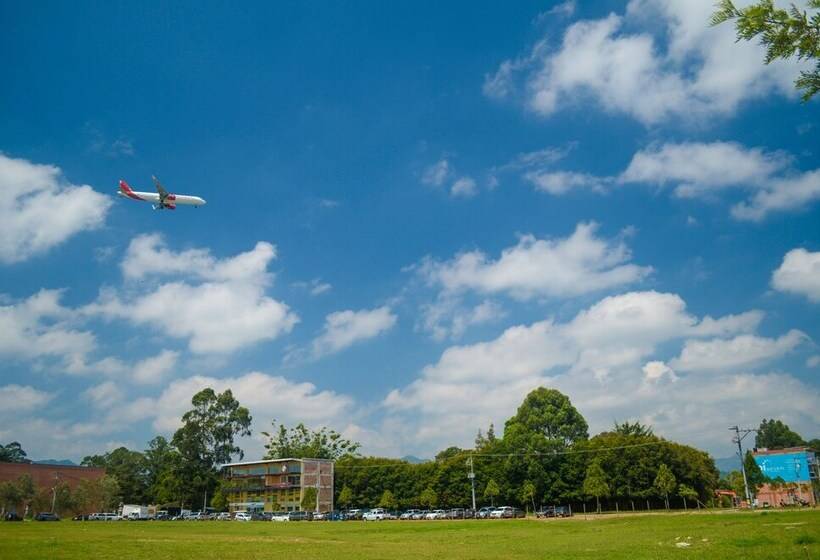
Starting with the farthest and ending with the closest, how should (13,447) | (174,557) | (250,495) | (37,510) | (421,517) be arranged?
1. (13,447)
2. (250,495)
3. (37,510)
4. (421,517)
5. (174,557)

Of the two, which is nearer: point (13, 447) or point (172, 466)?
point (172, 466)

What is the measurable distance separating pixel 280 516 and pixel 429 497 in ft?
89.6

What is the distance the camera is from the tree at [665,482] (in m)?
81.7

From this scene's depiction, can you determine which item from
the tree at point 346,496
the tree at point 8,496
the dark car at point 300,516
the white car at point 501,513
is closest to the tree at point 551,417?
the white car at point 501,513

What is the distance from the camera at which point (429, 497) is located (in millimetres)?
98562

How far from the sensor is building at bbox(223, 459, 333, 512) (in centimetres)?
11469

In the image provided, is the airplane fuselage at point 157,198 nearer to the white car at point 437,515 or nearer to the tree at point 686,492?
the white car at point 437,515

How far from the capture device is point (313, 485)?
11488 centimetres

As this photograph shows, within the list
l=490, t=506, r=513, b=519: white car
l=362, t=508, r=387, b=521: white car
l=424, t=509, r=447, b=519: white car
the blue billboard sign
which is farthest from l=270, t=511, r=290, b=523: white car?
the blue billboard sign

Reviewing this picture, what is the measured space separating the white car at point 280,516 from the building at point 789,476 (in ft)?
252

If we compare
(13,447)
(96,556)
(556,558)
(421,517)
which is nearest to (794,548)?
(556,558)

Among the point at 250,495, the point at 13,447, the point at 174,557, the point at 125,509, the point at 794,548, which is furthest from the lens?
the point at 13,447

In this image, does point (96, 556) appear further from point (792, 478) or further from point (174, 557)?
point (792, 478)

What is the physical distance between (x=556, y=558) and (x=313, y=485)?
95.4 meters
